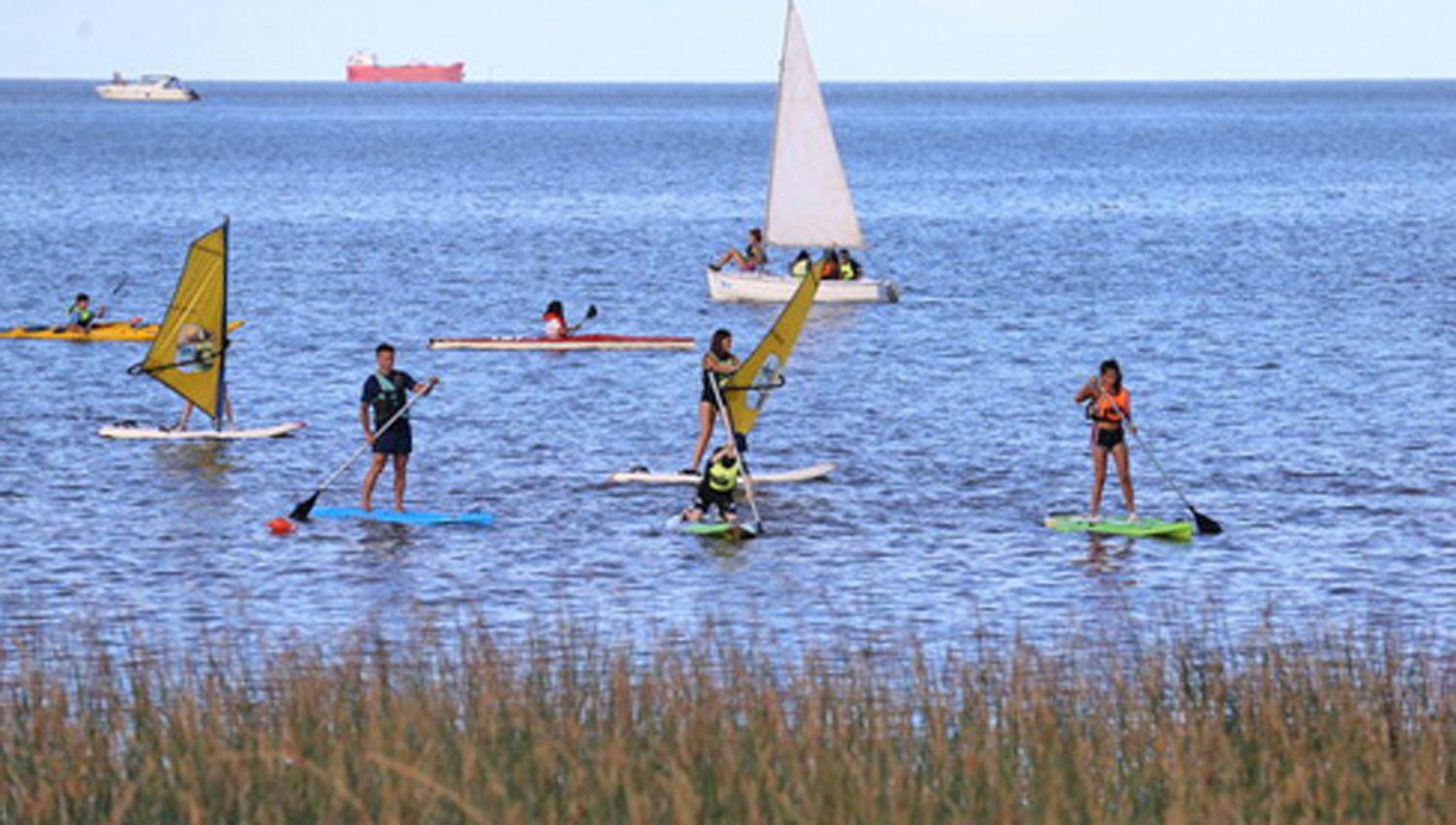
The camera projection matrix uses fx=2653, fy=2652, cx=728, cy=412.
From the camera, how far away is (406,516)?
30938 mm

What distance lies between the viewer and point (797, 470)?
35.3 m

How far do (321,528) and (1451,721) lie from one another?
679 inches

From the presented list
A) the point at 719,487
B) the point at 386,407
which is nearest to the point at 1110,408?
the point at 719,487

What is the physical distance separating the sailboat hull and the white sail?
124 cm

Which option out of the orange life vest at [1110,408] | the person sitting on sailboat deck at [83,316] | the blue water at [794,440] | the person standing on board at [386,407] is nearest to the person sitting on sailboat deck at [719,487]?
the blue water at [794,440]

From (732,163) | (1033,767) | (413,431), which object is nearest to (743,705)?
(1033,767)

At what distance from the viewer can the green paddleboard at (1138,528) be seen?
29.9 metres

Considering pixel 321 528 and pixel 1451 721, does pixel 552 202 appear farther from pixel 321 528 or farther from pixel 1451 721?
pixel 1451 721

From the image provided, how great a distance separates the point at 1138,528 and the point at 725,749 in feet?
51.6

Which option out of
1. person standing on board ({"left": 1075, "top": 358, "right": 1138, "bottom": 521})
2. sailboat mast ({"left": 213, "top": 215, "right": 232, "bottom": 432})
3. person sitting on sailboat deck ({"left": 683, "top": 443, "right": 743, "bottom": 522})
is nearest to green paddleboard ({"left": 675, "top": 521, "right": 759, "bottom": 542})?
person sitting on sailboat deck ({"left": 683, "top": 443, "right": 743, "bottom": 522})

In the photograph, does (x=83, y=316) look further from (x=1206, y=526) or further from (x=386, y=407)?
(x=1206, y=526)

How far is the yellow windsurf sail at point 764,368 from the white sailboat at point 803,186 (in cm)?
3086

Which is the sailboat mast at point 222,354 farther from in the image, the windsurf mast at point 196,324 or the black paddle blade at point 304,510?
the black paddle blade at point 304,510

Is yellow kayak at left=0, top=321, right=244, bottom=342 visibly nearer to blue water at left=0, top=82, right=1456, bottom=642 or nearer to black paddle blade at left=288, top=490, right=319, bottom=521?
blue water at left=0, top=82, right=1456, bottom=642
